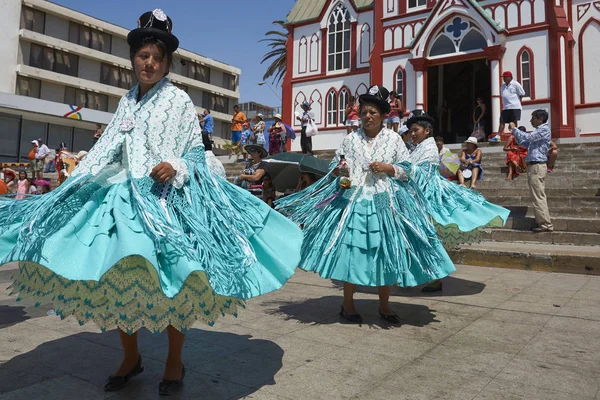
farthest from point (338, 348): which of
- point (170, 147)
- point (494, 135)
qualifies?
point (494, 135)

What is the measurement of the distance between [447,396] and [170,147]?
6.48 feet

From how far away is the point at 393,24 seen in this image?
18.9 m

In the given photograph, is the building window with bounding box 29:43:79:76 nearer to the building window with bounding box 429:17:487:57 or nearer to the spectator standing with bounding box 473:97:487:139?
the building window with bounding box 429:17:487:57

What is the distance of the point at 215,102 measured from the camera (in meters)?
48.7

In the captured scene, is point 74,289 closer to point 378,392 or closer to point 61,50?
point 378,392

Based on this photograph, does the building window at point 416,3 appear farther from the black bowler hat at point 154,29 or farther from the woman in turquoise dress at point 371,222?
the black bowler hat at point 154,29

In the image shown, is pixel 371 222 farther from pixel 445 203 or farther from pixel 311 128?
pixel 311 128

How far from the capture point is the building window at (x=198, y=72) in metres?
45.4

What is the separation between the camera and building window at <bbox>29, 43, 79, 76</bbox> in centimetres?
3374

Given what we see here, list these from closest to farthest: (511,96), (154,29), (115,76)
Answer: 1. (154,29)
2. (511,96)
3. (115,76)

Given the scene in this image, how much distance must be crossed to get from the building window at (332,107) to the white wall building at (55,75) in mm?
11235

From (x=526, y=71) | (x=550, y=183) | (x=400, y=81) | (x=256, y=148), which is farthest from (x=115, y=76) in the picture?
(x=550, y=183)

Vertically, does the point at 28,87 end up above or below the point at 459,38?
above

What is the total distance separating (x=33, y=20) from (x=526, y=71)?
3293 centimetres
